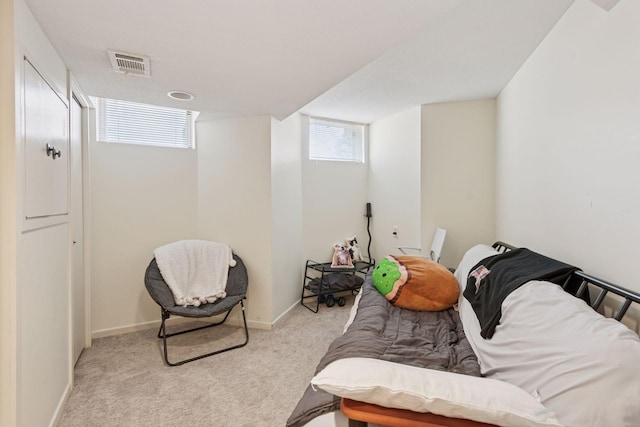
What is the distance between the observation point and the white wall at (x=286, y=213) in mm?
3057

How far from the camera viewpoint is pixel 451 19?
1777 mm

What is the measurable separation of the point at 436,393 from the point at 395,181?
3090 mm

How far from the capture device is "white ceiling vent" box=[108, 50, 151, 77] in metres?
1.74

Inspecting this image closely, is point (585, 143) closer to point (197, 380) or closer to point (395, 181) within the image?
point (395, 181)

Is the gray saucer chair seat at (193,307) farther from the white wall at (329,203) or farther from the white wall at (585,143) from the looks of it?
the white wall at (585,143)

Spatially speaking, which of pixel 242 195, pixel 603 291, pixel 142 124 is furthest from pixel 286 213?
pixel 603 291

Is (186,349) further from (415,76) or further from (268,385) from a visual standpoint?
(415,76)

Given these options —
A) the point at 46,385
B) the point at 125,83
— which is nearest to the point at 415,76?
the point at 125,83

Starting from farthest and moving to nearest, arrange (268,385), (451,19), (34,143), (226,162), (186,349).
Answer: (226,162), (186,349), (268,385), (451,19), (34,143)

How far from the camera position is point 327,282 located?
357 centimetres

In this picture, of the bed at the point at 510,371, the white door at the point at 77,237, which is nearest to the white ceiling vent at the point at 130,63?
the white door at the point at 77,237

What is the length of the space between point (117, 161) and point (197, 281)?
4.44 ft

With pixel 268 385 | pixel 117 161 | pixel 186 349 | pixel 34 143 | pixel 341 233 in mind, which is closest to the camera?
pixel 34 143

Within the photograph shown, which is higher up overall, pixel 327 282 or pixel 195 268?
pixel 195 268
